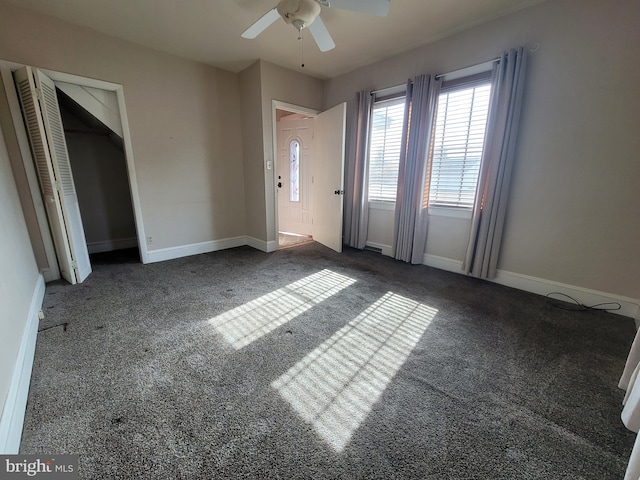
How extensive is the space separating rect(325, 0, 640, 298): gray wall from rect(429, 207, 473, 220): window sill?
0.42 metres

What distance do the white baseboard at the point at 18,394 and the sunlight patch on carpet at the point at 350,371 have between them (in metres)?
1.11

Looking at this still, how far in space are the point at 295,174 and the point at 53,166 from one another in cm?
336

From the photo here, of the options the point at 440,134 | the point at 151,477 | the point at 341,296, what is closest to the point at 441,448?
the point at 151,477

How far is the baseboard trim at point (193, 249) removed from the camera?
3559 millimetres

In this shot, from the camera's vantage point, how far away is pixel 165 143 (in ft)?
11.3

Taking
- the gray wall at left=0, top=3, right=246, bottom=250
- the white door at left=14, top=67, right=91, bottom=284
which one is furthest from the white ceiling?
the white door at left=14, top=67, right=91, bottom=284

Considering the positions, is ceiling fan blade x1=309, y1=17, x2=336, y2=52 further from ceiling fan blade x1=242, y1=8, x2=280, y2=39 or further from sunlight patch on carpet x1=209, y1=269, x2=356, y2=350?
sunlight patch on carpet x1=209, y1=269, x2=356, y2=350

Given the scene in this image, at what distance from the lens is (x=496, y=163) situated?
2.70 m

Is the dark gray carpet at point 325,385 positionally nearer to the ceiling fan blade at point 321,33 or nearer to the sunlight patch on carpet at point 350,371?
the sunlight patch on carpet at point 350,371

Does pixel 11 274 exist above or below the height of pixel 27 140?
below

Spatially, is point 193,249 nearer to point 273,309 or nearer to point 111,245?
point 111,245

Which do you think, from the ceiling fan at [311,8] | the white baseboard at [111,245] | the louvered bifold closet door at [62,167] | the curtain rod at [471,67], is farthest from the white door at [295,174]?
the louvered bifold closet door at [62,167]

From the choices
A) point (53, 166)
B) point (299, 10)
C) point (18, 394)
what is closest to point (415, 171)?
point (299, 10)

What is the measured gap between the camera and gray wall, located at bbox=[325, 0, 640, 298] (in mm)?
2143
